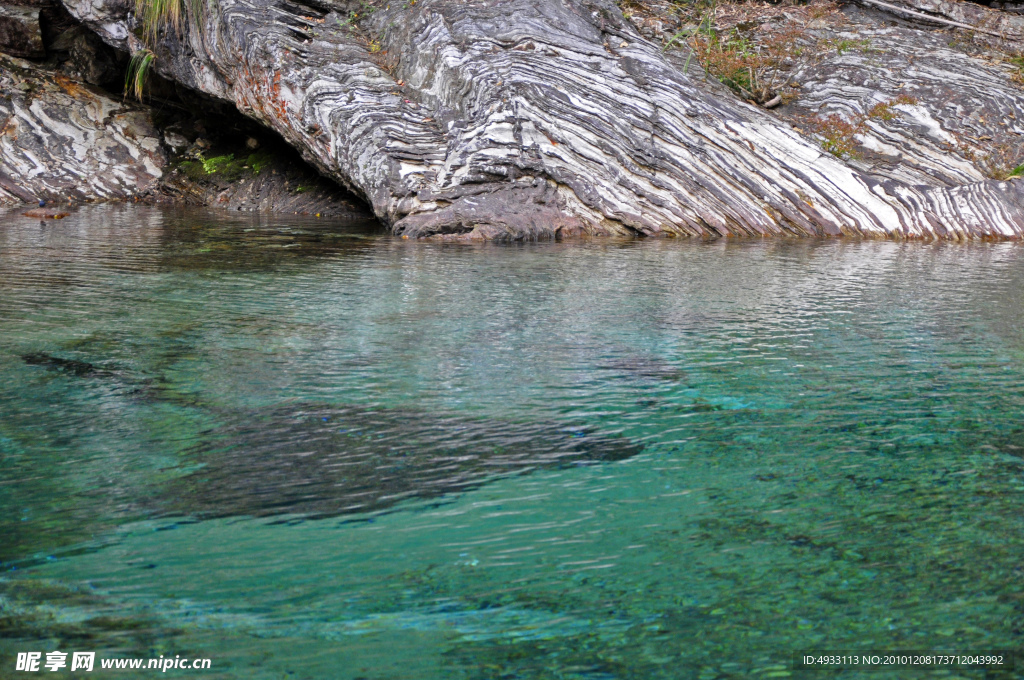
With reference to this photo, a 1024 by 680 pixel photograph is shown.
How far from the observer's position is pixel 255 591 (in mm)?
1677

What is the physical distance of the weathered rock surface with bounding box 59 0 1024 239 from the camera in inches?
314

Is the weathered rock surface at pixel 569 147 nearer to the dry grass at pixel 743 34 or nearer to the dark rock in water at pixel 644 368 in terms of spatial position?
the dry grass at pixel 743 34

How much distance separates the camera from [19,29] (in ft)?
38.0

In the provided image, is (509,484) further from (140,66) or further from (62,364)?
(140,66)

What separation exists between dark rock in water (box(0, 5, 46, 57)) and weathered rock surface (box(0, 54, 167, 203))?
210 mm

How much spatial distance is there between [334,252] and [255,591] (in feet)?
17.0

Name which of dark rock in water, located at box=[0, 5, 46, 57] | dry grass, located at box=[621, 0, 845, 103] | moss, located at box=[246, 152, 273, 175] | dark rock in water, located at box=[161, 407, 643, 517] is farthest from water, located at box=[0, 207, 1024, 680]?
dark rock in water, located at box=[0, 5, 46, 57]

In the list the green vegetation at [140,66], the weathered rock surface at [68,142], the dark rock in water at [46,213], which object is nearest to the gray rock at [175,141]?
the weathered rock surface at [68,142]

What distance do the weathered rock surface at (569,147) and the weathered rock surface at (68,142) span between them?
11.9 ft

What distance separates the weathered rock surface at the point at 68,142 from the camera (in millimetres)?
11062

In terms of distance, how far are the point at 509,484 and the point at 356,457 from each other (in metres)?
0.45

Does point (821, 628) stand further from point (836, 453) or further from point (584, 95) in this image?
point (584, 95)

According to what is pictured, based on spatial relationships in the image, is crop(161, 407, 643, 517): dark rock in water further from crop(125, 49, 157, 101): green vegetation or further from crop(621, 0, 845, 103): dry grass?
crop(125, 49, 157, 101): green vegetation

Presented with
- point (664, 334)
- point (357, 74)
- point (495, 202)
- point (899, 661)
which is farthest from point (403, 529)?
point (357, 74)
